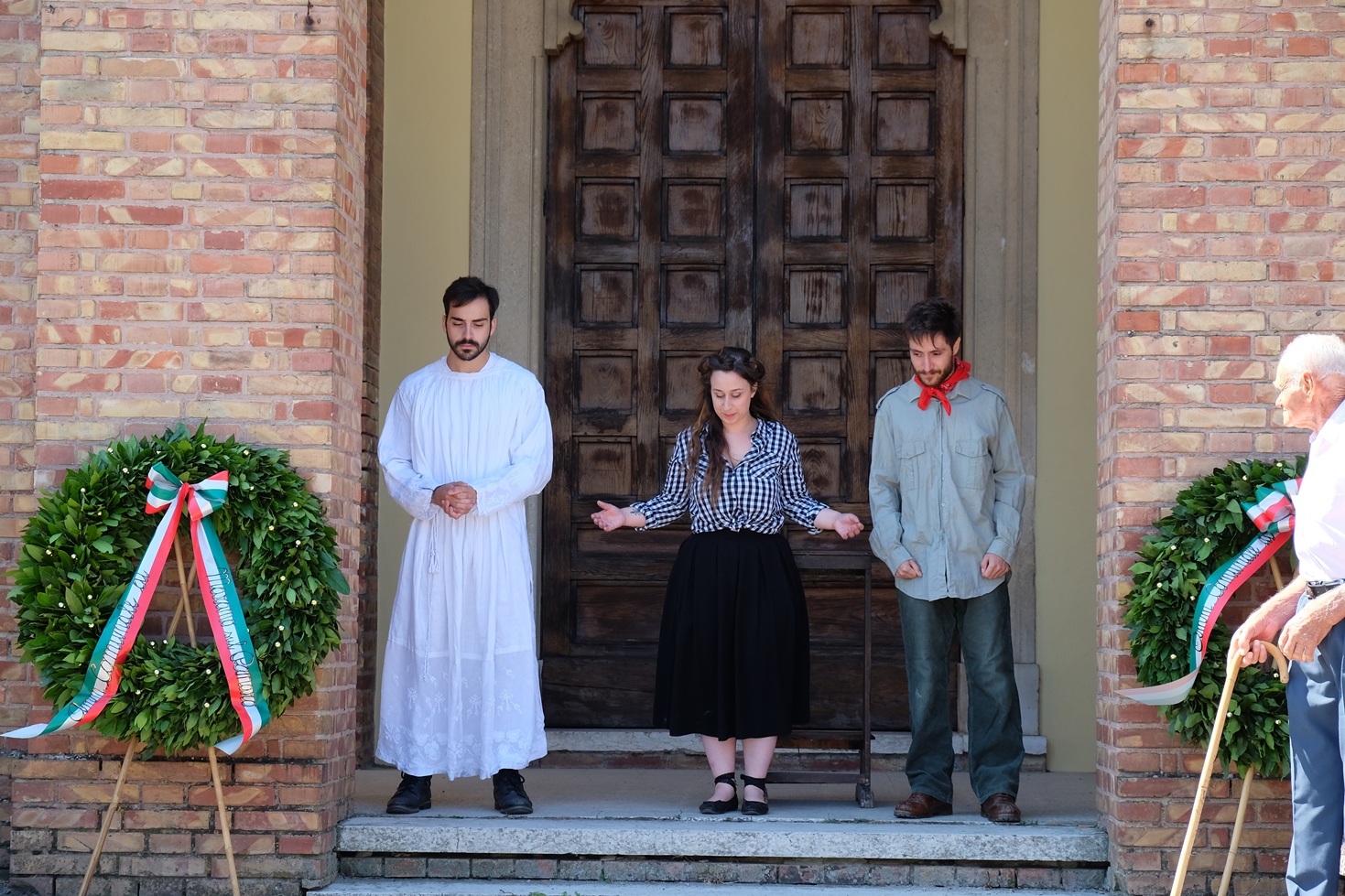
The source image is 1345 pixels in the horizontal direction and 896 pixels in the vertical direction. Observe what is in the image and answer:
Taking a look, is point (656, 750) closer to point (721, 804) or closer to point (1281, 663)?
point (721, 804)

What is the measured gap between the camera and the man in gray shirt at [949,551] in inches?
217

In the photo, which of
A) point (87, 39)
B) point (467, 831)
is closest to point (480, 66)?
point (87, 39)

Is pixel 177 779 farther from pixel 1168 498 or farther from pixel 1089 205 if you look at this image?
pixel 1089 205

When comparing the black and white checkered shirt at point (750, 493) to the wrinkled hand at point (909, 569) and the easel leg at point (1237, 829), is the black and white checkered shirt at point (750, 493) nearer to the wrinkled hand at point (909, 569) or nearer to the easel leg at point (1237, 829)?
the wrinkled hand at point (909, 569)

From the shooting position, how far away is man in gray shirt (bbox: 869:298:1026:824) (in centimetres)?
552

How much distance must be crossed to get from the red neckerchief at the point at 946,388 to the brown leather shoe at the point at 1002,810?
55.3 inches

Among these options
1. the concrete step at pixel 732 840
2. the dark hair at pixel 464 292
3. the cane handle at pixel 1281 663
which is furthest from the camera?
the dark hair at pixel 464 292

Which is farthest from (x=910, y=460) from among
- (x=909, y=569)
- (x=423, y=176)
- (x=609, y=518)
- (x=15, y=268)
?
(x=15, y=268)

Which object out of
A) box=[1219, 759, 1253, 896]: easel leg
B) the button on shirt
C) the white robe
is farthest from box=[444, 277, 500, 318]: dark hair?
box=[1219, 759, 1253, 896]: easel leg

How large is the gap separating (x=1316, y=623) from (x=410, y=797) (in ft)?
10.5

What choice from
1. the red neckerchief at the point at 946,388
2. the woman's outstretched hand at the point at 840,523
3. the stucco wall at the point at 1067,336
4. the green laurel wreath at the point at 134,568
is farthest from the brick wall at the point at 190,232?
the stucco wall at the point at 1067,336

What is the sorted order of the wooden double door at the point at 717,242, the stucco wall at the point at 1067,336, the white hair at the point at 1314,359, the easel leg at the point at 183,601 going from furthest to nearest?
the wooden double door at the point at 717,242, the stucco wall at the point at 1067,336, the easel leg at the point at 183,601, the white hair at the point at 1314,359

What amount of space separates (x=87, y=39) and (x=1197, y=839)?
4.66 metres

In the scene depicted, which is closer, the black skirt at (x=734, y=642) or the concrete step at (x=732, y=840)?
the concrete step at (x=732, y=840)
